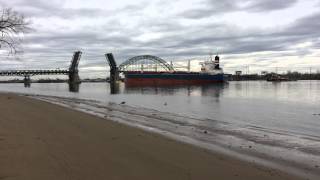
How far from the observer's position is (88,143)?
15102 millimetres

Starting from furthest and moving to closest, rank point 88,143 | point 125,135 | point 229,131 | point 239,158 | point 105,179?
point 229,131
point 125,135
point 88,143
point 239,158
point 105,179

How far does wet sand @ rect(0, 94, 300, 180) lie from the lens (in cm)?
1029

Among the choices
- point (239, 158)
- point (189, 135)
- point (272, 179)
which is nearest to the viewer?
point (272, 179)

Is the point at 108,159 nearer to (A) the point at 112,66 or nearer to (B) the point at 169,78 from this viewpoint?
(B) the point at 169,78

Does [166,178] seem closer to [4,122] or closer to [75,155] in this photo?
[75,155]

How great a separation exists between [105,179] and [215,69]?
164 m

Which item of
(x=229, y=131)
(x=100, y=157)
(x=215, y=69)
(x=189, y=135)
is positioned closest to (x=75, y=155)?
(x=100, y=157)

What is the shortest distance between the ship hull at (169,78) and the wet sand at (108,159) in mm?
146089

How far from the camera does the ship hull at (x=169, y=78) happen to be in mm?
163625

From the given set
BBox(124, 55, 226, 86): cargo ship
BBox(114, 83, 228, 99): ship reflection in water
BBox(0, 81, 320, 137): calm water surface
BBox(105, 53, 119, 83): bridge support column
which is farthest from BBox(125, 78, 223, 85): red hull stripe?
BBox(0, 81, 320, 137): calm water surface

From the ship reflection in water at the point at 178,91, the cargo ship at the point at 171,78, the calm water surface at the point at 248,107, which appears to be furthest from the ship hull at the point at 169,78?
the calm water surface at the point at 248,107

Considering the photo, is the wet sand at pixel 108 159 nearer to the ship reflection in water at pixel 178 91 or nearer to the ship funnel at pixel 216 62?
the ship reflection in water at pixel 178 91

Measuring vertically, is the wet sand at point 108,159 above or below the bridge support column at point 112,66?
below

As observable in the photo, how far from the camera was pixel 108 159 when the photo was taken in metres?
12.1
